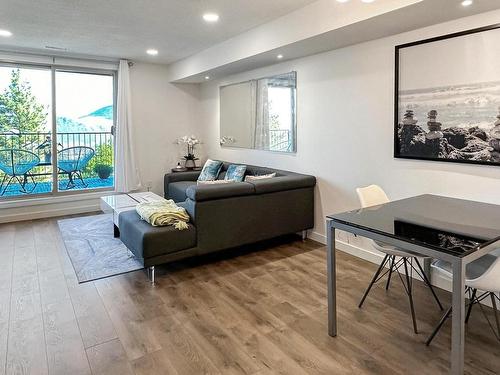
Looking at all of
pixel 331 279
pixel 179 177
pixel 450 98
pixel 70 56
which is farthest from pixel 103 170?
pixel 450 98

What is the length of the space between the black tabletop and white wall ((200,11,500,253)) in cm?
30

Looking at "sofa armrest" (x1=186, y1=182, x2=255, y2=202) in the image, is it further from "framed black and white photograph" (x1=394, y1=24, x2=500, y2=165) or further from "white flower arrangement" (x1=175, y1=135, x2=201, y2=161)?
"white flower arrangement" (x1=175, y1=135, x2=201, y2=161)

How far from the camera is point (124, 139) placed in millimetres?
5703

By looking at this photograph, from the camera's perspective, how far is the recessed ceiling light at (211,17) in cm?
346

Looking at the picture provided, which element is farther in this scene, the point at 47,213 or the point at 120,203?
the point at 47,213

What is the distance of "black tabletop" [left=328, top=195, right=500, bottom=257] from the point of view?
1.69 meters

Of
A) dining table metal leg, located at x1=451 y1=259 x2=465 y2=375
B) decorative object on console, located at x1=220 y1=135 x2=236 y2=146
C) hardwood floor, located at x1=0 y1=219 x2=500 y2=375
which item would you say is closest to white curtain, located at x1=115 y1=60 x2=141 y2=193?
decorative object on console, located at x1=220 y1=135 x2=236 y2=146

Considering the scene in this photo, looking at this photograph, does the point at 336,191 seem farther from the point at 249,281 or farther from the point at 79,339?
the point at 79,339

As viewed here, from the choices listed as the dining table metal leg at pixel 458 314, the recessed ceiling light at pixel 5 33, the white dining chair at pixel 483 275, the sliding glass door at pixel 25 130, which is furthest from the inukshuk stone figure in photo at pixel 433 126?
the sliding glass door at pixel 25 130

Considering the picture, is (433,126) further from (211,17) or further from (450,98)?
(211,17)

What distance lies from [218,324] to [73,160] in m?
4.47

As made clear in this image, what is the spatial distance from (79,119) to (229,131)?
7.90ft

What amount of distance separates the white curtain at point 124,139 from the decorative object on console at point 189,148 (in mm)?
892

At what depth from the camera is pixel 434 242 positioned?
1.68 m
